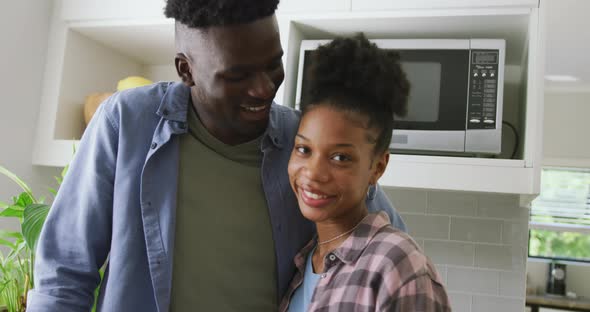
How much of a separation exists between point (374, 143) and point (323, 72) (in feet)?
0.48

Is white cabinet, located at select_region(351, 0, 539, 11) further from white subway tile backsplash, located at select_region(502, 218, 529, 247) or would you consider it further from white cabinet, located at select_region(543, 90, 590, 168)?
white cabinet, located at select_region(543, 90, 590, 168)

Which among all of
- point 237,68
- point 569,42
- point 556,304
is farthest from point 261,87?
point 556,304

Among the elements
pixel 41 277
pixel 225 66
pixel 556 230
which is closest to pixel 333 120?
pixel 225 66

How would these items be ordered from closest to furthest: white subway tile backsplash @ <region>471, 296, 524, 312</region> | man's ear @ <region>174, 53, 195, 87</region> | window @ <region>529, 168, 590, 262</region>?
1. man's ear @ <region>174, 53, 195, 87</region>
2. white subway tile backsplash @ <region>471, 296, 524, 312</region>
3. window @ <region>529, 168, 590, 262</region>

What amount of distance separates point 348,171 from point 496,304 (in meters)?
1.38

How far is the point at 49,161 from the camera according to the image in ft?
6.63

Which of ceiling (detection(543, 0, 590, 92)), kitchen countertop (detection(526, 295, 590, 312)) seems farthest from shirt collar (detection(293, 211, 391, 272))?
kitchen countertop (detection(526, 295, 590, 312))

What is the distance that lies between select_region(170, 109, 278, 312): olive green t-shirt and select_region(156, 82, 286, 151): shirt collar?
2 cm

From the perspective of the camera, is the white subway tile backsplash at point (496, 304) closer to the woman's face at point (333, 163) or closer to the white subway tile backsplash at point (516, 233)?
the white subway tile backsplash at point (516, 233)

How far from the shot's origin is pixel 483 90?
171 centimetres

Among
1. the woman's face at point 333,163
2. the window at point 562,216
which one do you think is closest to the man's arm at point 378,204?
the woman's face at point 333,163

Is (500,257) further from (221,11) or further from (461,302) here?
(221,11)

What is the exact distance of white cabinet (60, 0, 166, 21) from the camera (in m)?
1.94

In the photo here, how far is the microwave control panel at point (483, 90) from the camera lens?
66.8 inches
